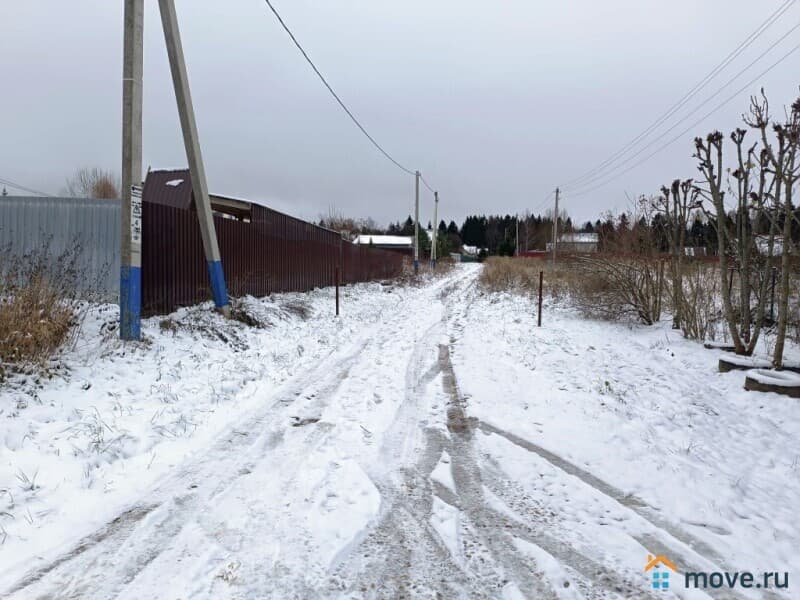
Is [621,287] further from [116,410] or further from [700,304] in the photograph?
[116,410]

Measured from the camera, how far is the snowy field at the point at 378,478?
2.59 meters

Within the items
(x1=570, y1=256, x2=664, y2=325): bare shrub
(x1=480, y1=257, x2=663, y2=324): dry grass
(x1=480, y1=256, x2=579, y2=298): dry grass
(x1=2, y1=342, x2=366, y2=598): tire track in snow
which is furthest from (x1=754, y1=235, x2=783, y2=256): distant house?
(x1=2, y1=342, x2=366, y2=598): tire track in snow

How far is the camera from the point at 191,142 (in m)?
8.49

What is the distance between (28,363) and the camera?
5.07 meters

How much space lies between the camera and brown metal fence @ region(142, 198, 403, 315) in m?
8.46

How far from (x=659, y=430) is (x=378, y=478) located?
312 cm

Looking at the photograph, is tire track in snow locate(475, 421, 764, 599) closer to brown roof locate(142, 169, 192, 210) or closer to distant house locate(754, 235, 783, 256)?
distant house locate(754, 235, 783, 256)

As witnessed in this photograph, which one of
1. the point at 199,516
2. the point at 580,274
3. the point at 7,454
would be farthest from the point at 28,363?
the point at 580,274

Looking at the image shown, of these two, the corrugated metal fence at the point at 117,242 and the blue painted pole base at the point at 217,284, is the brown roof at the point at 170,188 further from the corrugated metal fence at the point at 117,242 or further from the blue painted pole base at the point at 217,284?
the blue painted pole base at the point at 217,284

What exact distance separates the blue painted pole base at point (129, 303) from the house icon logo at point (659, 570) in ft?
22.2

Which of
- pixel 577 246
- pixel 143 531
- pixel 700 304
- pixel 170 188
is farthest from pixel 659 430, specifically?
pixel 170 188

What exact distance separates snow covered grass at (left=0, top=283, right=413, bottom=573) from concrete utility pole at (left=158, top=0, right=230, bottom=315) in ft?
2.13

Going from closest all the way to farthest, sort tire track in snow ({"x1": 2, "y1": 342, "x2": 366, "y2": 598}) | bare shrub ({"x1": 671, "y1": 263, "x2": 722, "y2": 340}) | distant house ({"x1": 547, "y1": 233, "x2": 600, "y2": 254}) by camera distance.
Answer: tire track in snow ({"x1": 2, "y1": 342, "x2": 366, "y2": 598}) < bare shrub ({"x1": 671, "y1": 263, "x2": 722, "y2": 340}) < distant house ({"x1": 547, "y1": 233, "x2": 600, "y2": 254})

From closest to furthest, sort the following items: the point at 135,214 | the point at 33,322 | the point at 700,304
Result: the point at 33,322, the point at 135,214, the point at 700,304
